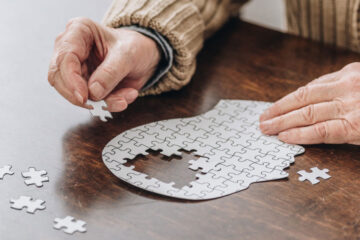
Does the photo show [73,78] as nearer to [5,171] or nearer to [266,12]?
[5,171]

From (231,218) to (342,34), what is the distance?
3.63 feet

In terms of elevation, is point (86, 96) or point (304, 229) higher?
point (86, 96)

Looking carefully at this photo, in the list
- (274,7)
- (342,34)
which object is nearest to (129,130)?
(342,34)

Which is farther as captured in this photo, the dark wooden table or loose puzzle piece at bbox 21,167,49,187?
loose puzzle piece at bbox 21,167,49,187

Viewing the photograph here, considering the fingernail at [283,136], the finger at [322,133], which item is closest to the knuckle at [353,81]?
the finger at [322,133]

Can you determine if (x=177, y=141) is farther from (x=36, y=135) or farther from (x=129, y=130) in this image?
(x=36, y=135)

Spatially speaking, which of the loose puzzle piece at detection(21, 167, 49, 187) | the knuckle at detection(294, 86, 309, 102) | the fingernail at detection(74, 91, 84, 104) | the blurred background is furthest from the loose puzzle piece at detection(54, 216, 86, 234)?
the blurred background

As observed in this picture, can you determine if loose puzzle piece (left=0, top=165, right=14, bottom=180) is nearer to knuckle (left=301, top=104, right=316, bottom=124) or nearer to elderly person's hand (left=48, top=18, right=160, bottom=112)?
elderly person's hand (left=48, top=18, right=160, bottom=112)

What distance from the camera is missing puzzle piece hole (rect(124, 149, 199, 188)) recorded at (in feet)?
3.91

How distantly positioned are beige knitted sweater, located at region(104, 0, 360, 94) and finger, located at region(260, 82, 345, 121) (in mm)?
308

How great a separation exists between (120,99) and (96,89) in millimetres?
84

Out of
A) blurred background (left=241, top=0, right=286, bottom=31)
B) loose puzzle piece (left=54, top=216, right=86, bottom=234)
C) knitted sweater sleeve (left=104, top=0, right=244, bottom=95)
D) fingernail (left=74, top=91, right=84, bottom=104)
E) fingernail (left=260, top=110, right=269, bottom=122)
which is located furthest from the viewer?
blurred background (left=241, top=0, right=286, bottom=31)

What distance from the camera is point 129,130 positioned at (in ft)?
4.43

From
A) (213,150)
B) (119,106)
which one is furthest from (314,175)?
(119,106)
